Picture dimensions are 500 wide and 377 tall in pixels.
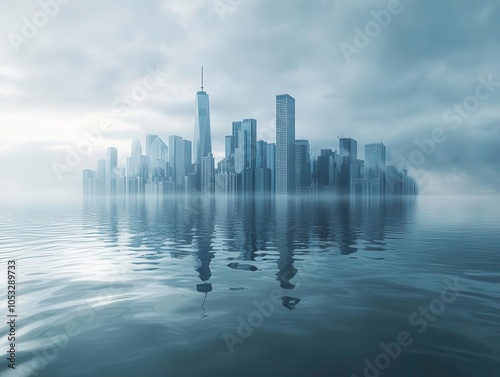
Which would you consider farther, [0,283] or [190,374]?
[0,283]

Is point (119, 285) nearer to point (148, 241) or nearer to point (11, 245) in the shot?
point (148, 241)

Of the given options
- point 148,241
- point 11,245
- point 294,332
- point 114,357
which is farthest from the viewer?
point 148,241

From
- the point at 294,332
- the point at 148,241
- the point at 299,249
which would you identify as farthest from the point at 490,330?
the point at 148,241

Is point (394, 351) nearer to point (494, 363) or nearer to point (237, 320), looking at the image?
point (494, 363)

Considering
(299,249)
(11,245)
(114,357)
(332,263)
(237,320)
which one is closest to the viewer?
(114,357)

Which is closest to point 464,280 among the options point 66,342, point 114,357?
point 114,357

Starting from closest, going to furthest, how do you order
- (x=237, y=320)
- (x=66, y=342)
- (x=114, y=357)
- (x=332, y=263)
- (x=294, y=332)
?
(x=114, y=357) → (x=66, y=342) → (x=294, y=332) → (x=237, y=320) → (x=332, y=263)

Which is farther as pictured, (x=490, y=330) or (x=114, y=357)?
(x=490, y=330)

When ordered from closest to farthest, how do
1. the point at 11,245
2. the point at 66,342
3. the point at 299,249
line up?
the point at 66,342
the point at 299,249
the point at 11,245
